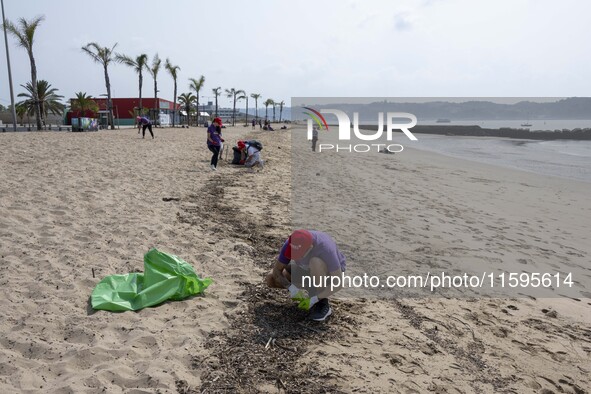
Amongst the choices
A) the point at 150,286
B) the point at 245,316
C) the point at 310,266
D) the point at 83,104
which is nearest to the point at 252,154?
the point at 150,286

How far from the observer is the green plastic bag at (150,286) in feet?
12.4

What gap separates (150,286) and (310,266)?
5.17 ft

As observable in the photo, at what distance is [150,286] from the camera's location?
3.99 m

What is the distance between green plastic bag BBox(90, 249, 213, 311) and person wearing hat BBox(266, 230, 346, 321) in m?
0.87

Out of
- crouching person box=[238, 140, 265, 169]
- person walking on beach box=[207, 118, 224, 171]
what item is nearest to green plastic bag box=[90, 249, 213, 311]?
person walking on beach box=[207, 118, 224, 171]

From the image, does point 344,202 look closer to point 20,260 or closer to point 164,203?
point 164,203

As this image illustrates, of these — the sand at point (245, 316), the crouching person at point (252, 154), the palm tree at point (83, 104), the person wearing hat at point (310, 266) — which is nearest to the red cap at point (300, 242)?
the person wearing hat at point (310, 266)

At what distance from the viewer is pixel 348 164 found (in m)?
16.1

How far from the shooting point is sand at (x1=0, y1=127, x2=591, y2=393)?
116 inches

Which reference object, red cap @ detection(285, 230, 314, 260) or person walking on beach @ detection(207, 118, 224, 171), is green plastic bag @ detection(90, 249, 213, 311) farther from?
person walking on beach @ detection(207, 118, 224, 171)

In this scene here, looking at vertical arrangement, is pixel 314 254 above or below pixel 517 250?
above

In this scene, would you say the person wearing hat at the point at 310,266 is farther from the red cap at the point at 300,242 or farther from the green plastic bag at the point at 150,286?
the green plastic bag at the point at 150,286

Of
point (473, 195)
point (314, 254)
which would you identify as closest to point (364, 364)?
point (314, 254)

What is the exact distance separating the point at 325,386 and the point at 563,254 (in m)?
4.90
